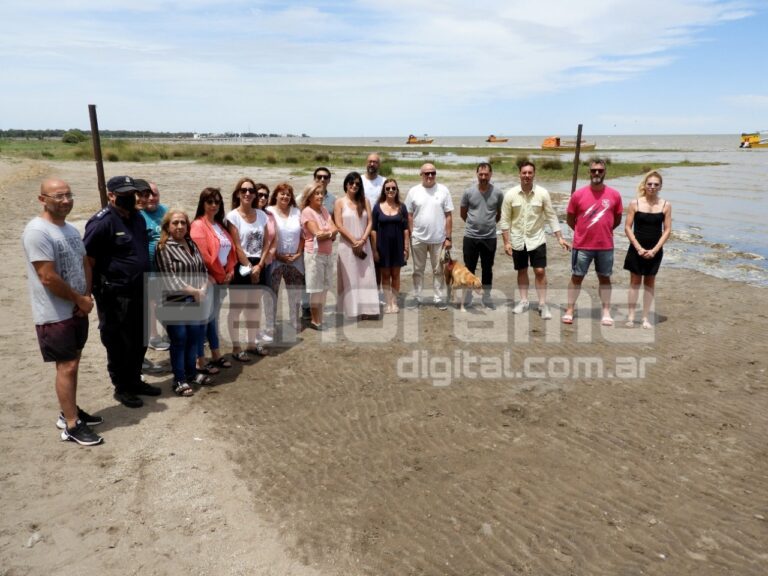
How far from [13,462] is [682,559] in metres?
4.68

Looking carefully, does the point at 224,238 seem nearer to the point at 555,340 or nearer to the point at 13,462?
the point at 13,462

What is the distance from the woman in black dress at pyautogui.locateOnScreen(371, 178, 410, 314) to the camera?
715cm

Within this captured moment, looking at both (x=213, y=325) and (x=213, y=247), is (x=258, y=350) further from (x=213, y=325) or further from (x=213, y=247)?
(x=213, y=247)

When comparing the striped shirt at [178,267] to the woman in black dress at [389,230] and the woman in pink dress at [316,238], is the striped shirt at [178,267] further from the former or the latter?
the woman in black dress at [389,230]

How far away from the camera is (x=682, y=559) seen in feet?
10.4

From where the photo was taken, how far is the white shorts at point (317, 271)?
661 centimetres

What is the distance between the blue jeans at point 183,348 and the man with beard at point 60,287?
88 centimetres

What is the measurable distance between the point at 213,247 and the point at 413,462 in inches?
111

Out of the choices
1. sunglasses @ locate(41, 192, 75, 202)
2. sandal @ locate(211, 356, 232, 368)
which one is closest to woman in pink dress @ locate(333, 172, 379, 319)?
sandal @ locate(211, 356, 232, 368)

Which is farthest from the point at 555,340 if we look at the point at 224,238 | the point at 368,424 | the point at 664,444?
the point at 224,238

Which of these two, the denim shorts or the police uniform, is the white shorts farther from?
the denim shorts

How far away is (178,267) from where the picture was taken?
16.1ft

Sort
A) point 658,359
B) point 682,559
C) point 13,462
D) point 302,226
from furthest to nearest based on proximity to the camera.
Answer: point 302,226, point 658,359, point 13,462, point 682,559

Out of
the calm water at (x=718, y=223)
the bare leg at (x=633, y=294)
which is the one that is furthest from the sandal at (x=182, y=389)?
the calm water at (x=718, y=223)
